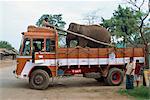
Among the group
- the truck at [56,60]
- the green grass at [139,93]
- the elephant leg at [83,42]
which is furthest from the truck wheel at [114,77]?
the green grass at [139,93]

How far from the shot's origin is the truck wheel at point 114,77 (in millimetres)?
16562

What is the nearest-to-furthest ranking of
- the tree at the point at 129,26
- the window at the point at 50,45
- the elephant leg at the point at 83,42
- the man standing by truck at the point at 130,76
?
the man standing by truck at the point at 130,76 → the window at the point at 50,45 → the elephant leg at the point at 83,42 → the tree at the point at 129,26

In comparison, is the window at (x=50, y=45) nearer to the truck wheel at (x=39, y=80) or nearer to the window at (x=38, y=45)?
the window at (x=38, y=45)

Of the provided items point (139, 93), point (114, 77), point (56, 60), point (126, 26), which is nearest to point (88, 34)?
Answer: point (114, 77)

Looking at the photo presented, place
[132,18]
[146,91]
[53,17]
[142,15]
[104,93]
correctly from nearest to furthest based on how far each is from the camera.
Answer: [146,91] < [104,93] < [142,15] < [132,18] < [53,17]

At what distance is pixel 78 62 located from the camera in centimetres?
1595

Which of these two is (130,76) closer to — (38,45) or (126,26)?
(38,45)

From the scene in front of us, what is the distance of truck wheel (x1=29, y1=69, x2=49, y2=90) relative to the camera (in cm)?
1527

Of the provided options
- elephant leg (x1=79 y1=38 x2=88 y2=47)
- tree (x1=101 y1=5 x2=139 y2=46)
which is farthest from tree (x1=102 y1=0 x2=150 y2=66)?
elephant leg (x1=79 y1=38 x2=88 y2=47)

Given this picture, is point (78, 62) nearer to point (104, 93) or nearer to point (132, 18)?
point (104, 93)

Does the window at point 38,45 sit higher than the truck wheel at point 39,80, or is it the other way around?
the window at point 38,45

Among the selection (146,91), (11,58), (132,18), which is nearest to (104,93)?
(146,91)

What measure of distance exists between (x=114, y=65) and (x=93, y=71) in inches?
46.3

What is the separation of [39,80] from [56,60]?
126 cm
